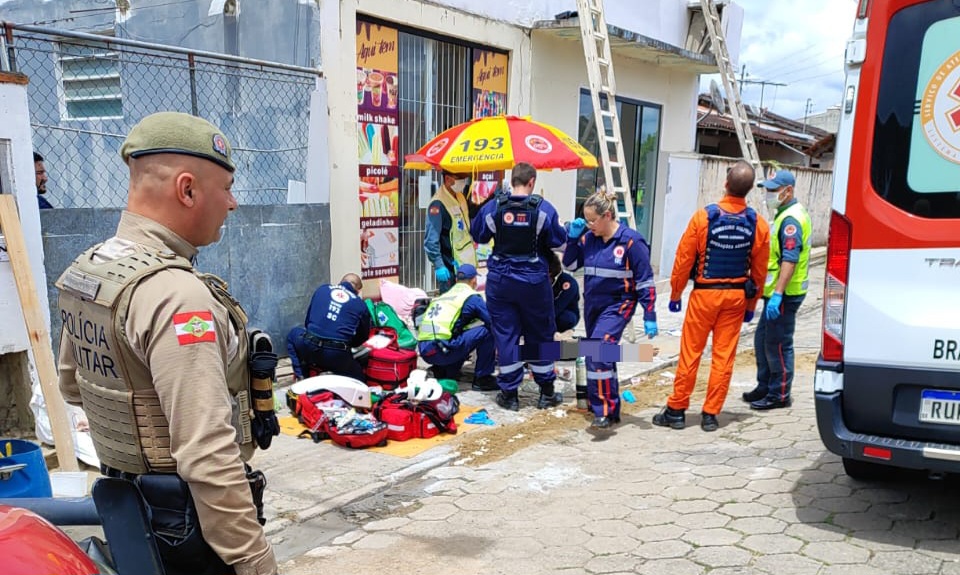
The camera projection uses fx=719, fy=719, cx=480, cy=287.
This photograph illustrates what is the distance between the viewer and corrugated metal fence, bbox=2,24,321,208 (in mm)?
6402

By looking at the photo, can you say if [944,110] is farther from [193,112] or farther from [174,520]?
[193,112]

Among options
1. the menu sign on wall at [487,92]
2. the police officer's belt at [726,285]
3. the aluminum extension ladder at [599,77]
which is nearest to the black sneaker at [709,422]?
the police officer's belt at [726,285]

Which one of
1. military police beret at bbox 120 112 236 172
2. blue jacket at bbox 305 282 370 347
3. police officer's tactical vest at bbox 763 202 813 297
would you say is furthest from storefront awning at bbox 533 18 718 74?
military police beret at bbox 120 112 236 172

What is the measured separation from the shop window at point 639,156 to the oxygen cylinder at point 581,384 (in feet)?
19.1

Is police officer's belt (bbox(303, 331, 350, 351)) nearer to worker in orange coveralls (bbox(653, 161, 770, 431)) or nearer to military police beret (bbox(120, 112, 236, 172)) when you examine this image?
worker in orange coveralls (bbox(653, 161, 770, 431))

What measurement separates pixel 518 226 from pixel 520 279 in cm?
43

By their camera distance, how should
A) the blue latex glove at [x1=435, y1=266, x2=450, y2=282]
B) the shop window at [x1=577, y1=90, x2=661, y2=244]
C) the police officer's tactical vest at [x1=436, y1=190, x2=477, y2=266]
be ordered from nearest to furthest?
the blue latex glove at [x1=435, y1=266, x2=450, y2=282] → the police officer's tactical vest at [x1=436, y1=190, x2=477, y2=266] → the shop window at [x1=577, y1=90, x2=661, y2=244]

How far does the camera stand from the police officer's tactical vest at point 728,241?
5160mm

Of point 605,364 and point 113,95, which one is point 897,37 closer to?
point 605,364

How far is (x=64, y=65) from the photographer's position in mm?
7043

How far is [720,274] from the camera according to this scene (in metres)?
5.23

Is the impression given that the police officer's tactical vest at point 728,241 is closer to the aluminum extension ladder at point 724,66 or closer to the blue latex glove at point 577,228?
the blue latex glove at point 577,228

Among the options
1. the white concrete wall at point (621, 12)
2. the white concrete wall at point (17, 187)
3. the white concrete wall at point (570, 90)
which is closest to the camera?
the white concrete wall at point (17, 187)

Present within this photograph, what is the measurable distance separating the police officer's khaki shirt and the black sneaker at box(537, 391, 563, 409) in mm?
4539
